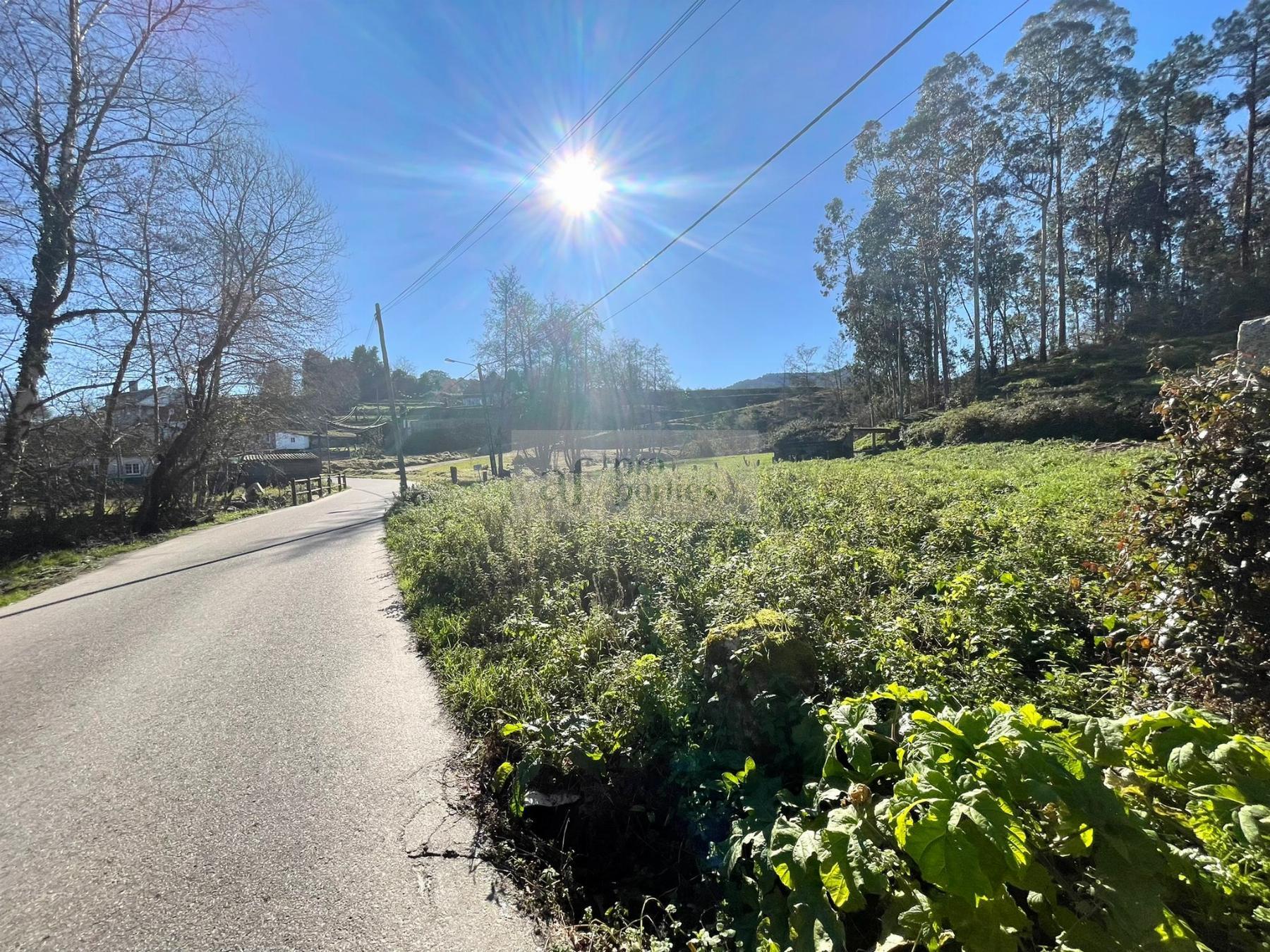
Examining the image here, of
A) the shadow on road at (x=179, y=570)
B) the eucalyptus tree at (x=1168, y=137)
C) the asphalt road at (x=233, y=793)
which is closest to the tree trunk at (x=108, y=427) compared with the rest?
the shadow on road at (x=179, y=570)

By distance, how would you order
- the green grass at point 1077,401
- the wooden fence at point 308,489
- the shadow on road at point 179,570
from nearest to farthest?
the shadow on road at point 179,570, the green grass at point 1077,401, the wooden fence at point 308,489

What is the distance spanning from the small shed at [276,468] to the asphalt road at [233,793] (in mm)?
23208

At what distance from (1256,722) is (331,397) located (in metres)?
27.9

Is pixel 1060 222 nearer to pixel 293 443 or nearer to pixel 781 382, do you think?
pixel 781 382

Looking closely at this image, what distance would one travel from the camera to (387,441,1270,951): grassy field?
1264 mm

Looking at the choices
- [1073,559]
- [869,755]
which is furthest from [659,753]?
[1073,559]

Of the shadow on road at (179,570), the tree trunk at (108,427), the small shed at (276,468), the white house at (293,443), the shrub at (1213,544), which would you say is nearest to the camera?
the shrub at (1213,544)

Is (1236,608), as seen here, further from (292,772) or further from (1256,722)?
(292,772)

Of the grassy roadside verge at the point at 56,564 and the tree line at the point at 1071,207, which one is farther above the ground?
the tree line at the point at 1071,207

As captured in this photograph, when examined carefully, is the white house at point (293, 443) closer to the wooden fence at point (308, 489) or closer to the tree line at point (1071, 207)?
the wooden fence at point (308, 489)

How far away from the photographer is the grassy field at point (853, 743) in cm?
126

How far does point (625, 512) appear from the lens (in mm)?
9531

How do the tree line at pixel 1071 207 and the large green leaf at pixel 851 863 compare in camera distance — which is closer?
the large green leaf at pixel 851 863

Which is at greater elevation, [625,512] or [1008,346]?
[1008,346]
